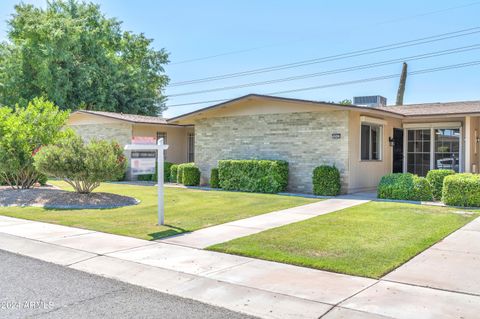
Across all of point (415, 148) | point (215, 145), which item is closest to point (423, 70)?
point (415, 148)

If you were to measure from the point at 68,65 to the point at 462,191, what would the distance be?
26535 millimetres

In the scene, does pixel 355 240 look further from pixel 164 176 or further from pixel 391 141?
pixel 164 176

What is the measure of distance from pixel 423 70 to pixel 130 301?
27.8 meters

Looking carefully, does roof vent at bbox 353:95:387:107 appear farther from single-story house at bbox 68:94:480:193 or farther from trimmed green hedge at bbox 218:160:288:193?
trimmed green hedge at bbox 218:160:288:193

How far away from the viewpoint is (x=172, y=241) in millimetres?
7699

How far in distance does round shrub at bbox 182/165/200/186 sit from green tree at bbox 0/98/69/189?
5136mm

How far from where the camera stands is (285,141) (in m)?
16.1

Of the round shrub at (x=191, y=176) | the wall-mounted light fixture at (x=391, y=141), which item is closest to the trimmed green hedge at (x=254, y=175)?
the round shrub at (x=191, y=176)

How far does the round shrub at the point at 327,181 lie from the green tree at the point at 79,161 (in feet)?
20.6

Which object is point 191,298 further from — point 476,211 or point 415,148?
point 415,148

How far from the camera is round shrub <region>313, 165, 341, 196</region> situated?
1431 centimetres

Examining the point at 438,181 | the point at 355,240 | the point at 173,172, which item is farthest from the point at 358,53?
the point at 355,240

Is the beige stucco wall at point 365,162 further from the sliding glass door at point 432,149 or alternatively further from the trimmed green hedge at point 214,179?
the trimmed green hedge at point 214,179

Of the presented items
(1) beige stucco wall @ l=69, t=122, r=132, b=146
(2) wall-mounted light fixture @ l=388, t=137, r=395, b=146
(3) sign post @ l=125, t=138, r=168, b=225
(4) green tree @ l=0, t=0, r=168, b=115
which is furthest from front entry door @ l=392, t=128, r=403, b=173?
(4) green tree @ l=0, t=0, r=168, b=115
